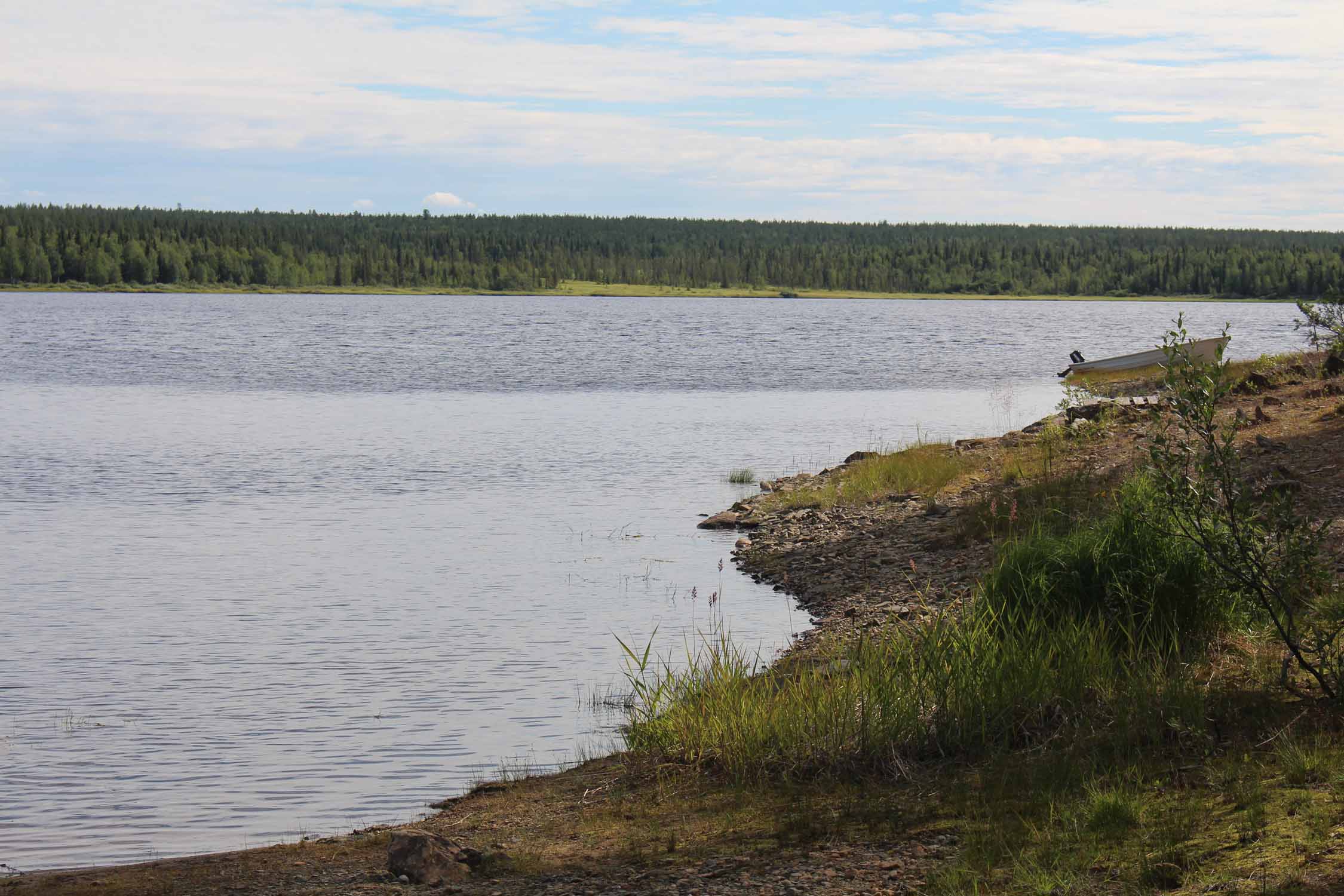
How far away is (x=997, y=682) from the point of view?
8.25 metres

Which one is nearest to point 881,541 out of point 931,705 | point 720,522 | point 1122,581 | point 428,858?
point 720,522

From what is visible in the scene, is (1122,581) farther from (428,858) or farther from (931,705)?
(428,858)

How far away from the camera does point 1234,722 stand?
770cm

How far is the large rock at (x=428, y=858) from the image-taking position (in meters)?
6.72

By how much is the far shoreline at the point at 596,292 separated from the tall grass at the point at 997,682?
166m

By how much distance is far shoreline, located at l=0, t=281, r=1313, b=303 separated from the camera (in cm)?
16550

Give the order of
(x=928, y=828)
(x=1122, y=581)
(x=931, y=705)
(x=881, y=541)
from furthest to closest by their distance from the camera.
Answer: (x=881, y=541), (x=1122, y=581), (x=931, y=705), (x=928, y=828)

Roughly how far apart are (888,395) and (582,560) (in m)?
29.5

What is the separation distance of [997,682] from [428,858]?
366cm

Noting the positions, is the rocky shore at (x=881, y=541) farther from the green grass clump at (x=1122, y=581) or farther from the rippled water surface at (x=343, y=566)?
the green grass clump at (x=1122, y=581)

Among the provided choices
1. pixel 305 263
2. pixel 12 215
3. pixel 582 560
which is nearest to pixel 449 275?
pixel 305 263

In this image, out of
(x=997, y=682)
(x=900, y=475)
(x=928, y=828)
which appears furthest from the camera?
(x=900, y=475)

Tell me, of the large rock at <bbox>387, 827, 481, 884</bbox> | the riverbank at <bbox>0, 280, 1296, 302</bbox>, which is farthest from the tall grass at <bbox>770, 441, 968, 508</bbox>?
the riverbank at <bbox>0, 280, 1296, 302</bbox>

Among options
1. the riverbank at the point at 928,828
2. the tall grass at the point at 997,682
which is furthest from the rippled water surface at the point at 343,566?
the tall grass at the point at 997,682
